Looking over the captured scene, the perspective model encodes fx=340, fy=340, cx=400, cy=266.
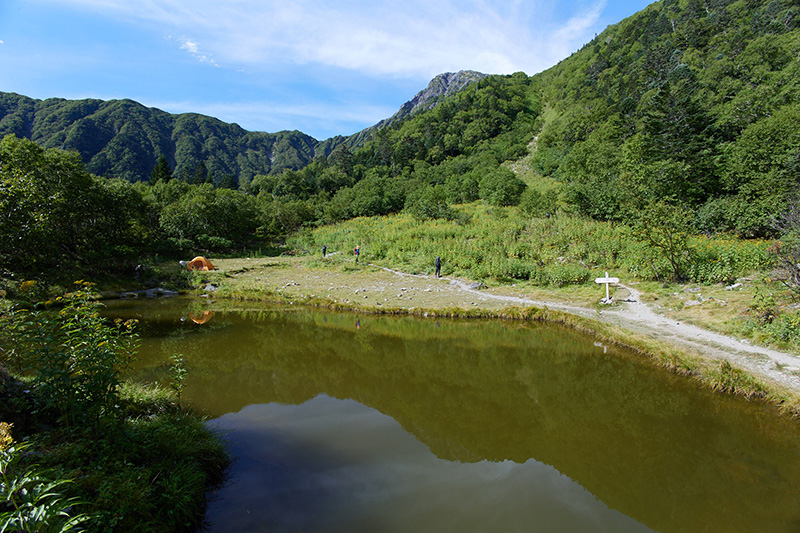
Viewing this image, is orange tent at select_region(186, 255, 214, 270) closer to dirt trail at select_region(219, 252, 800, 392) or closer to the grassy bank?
dirt trail at select_region(219, 252, 800, 392)

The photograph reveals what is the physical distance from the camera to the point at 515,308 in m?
14.9

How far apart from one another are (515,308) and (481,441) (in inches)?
374

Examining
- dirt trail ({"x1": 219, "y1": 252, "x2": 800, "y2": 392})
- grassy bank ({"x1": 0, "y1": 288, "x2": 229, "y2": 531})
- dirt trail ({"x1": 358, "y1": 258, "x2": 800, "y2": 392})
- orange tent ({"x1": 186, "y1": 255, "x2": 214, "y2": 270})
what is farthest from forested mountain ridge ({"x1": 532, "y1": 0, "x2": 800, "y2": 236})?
orange tent ({"x1": 186, "y1": 255, "x2": 214, "y2": 270})

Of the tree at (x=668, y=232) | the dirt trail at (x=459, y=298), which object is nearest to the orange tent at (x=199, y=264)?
the dirt trail at (x=459, y=298)

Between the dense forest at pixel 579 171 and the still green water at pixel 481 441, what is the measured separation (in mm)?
10564

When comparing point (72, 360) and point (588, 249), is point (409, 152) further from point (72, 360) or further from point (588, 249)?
point (72, 360)

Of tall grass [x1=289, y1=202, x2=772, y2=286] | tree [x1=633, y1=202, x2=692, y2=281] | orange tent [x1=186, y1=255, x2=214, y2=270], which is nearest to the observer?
tree [x1=633, y1=202, x2=692, y2=281]

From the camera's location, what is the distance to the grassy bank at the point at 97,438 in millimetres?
3584

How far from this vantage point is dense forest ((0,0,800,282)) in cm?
1895

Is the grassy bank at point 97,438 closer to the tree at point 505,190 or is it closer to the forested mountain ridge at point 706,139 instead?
the forested mountain ridge at point 706,139

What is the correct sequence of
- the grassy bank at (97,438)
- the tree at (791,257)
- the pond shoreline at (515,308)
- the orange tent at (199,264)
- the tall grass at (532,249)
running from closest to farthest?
1. the grassy bank at (97,438)
2. the pond shoreline at (515,308)
3. the tree at (791,257)
4. the tall grass at (532,249)
5. the orange tent at (199,264)

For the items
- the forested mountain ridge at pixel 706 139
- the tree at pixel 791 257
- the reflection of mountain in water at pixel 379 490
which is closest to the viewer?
the reflection of mountain in water at pixel 379 490

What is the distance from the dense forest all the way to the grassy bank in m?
11.8

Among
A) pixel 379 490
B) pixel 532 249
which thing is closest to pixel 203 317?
pixel 379 490
